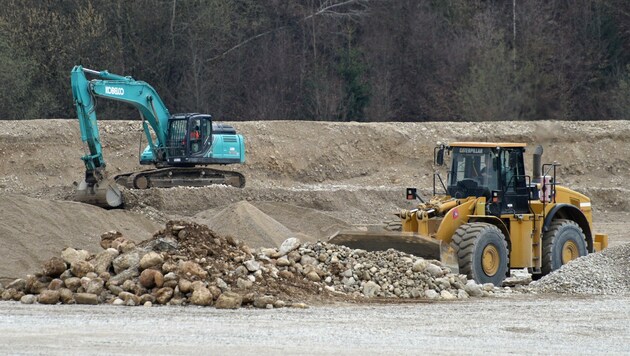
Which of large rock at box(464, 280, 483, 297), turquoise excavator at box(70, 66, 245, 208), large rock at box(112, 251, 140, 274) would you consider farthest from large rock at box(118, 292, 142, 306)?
turquoise excavator at box(70, 66, 245, 208)

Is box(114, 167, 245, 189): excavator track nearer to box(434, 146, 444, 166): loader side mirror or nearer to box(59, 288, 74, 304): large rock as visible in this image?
box(434, 146, 444, 166): loader side mirror

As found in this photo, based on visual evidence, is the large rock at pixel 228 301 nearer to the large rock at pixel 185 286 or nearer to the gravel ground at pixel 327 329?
the gravel ground at pixel 327 329

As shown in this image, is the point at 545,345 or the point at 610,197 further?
the point at 610,197

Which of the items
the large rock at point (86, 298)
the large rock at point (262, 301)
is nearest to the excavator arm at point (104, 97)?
the large rock at point (86, 298)

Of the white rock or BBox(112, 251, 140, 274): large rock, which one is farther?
the white rock

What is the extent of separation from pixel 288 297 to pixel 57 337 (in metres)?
3.80

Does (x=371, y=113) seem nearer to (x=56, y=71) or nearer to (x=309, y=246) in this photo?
(x=56, y=71)

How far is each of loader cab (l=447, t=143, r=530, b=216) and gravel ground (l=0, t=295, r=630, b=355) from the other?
2546 millimetres

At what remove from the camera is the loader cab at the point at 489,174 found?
56.8 ft

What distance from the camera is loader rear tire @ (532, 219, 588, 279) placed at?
58.8 feet

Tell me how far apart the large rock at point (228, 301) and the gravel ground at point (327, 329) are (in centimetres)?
13

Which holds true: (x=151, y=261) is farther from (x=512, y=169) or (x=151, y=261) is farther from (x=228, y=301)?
(x=512, y=169)

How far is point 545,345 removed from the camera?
11.7 meters

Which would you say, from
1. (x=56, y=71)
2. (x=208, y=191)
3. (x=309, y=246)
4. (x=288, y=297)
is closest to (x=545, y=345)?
(x=288, y=297)
